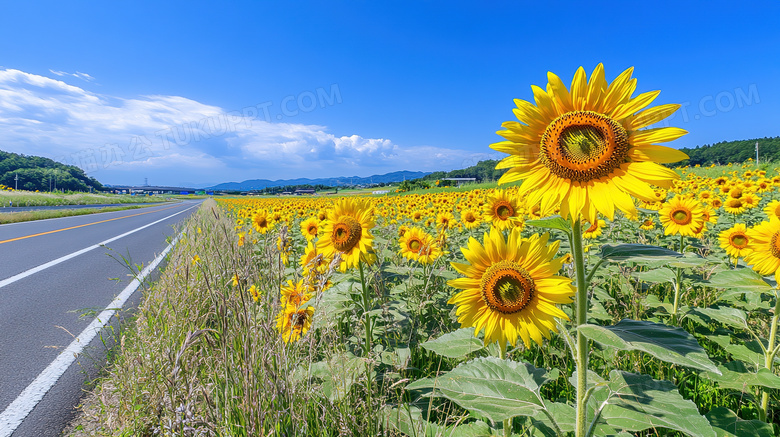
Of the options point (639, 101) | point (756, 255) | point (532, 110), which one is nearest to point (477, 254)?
point (532, 110)

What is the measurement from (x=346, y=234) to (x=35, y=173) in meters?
119

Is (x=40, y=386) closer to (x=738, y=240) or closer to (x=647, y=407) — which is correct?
(x=647, y=407)

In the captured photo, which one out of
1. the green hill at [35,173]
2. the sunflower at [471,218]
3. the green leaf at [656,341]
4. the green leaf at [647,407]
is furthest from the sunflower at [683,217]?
the green hill at [35,173]

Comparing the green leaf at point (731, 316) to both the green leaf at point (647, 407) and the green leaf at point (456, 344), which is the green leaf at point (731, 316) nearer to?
the green leaf at point (647, 407)

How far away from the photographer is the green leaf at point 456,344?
1631 mm

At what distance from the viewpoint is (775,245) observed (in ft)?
7.47

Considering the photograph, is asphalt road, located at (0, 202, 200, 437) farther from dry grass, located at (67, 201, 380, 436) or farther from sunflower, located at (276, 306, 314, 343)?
sunflower, located at (276, 306, 314, 343)

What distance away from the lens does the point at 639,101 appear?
1260 mm

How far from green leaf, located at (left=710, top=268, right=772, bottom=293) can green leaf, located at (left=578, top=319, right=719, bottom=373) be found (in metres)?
1.40

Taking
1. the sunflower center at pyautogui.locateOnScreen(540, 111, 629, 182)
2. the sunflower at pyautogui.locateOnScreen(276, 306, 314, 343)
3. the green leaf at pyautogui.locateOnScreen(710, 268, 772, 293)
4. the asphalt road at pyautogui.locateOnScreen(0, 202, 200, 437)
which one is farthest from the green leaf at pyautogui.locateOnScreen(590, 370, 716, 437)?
the asphalt road at pyautogui.locateOnScreen(0, 202, 200, 437)

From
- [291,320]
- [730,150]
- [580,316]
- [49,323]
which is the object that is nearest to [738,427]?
[580,316]

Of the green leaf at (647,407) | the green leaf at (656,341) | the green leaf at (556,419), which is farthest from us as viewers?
the green leaf at (556,419)

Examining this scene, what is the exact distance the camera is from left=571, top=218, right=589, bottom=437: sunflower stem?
47.7 inches

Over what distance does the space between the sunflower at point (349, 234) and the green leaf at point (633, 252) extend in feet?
5.49
